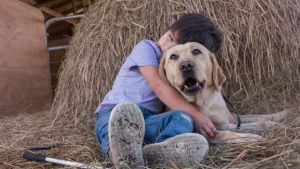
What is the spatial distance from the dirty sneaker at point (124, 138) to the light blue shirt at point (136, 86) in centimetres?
72

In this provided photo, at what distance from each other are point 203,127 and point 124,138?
77 centimetres

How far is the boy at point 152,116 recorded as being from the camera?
1570 mm

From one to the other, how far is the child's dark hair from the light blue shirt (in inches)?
11.9

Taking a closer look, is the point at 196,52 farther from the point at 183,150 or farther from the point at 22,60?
the point at 22,60

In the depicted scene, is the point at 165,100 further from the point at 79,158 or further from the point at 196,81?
the point at 79,158

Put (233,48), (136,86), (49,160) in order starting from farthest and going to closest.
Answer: (233,48), (136,86), (49,160)

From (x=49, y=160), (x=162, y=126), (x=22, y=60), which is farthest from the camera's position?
(x=22, y=60)

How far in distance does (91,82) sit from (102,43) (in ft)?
1.68

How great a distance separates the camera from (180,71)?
7.02 feet

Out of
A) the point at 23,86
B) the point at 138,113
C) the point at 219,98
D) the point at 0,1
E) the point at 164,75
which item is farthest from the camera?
the point at 23,86

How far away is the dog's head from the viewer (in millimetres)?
2135

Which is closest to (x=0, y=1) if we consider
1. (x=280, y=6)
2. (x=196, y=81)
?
(x=196, y=81)

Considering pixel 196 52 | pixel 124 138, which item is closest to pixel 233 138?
pixel 196 52

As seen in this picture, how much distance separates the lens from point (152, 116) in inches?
84.7
